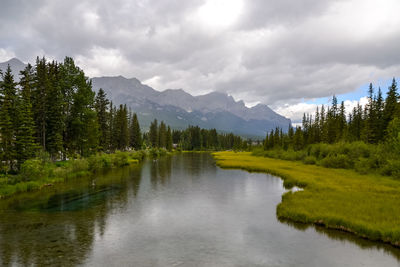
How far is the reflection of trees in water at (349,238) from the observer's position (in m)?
15.9

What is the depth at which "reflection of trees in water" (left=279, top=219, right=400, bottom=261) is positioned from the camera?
1588cm

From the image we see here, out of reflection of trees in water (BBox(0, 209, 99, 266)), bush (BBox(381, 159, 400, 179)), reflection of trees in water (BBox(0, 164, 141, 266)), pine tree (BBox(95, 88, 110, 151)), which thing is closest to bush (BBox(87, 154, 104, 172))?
reflection of trees in water (BBox(0, 164, 141, 266))

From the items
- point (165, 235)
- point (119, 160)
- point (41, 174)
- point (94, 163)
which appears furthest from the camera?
point (119, 160)

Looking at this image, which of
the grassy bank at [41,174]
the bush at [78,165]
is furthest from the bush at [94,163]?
the bush at [78,165]

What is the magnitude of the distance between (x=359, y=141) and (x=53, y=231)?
68754 millimetres

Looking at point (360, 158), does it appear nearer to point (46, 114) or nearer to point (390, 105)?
point (390, 105)

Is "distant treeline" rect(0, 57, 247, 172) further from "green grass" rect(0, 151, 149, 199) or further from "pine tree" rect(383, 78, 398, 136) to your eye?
"pine tree" rect(383, 78, 398, 136)

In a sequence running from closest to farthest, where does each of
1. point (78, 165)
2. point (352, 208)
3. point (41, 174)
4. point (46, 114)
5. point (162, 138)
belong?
point (352, 208)
point (41, 174)
point (78, 165)
point (46, 114)
point (162, 138)

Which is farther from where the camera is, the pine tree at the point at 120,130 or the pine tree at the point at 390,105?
the pine tree at the point at 120,130

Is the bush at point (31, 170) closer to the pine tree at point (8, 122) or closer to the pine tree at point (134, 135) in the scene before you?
the pine tree at point (8, 122)

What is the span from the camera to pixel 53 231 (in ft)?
62.0

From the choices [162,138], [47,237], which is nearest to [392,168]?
[47,237]

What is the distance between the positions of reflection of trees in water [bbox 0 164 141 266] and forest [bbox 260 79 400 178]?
4298 cm

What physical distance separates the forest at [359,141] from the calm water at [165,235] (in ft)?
89.9
